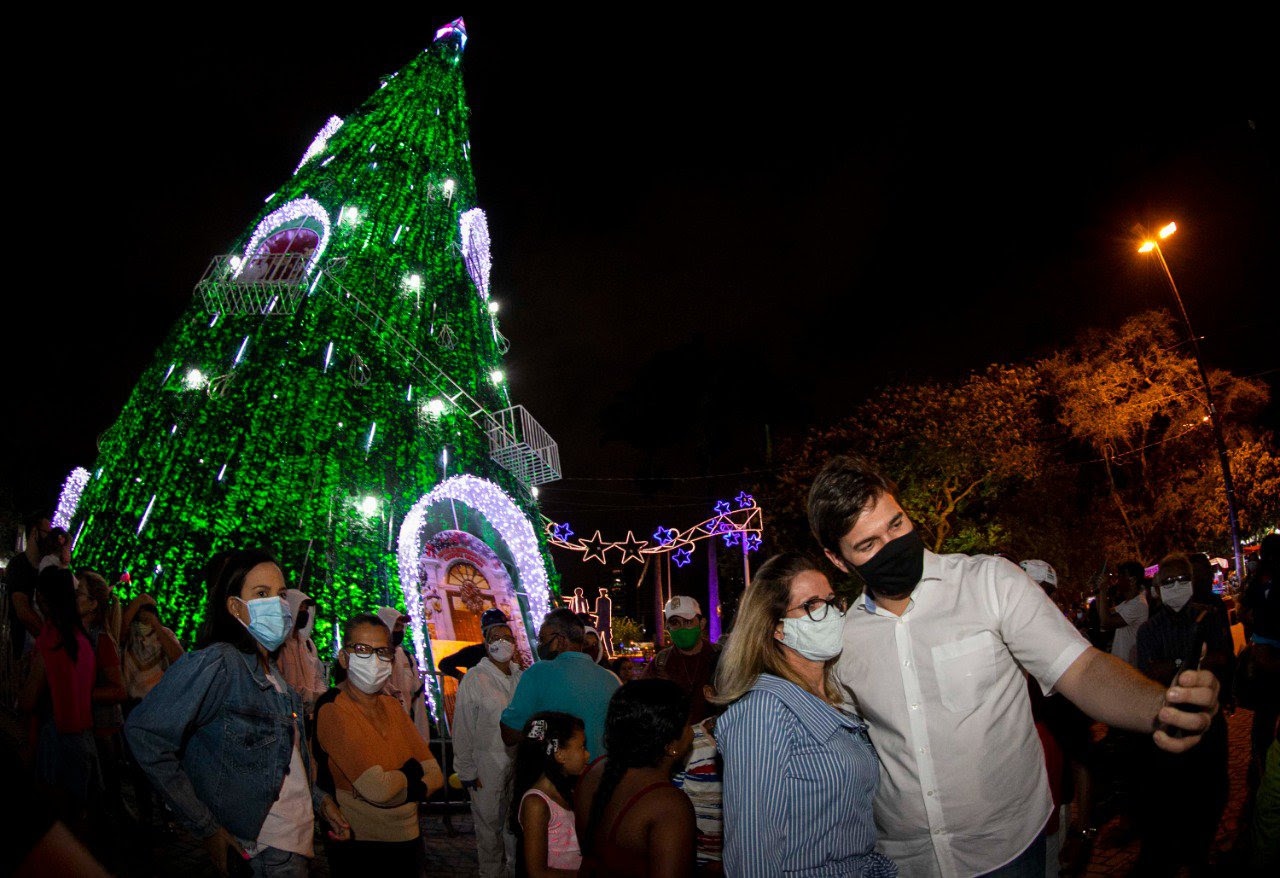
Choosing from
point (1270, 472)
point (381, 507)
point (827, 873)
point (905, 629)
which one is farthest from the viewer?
point (1270, 472)

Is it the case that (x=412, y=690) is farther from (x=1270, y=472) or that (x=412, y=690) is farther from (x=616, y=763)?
(x=1270, y=472)

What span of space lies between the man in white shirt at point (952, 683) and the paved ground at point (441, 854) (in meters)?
3.86

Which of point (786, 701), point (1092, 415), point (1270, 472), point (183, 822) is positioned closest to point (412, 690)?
point (183, 822)

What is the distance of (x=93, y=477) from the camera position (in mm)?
10672

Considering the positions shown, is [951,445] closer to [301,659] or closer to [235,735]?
[301,659]

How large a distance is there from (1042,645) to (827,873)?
3.32 feet

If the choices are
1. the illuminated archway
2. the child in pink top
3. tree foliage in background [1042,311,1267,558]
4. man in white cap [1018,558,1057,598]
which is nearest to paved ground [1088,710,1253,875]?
man in white cap [1018,558,1057,598]

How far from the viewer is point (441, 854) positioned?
7027 millimetres

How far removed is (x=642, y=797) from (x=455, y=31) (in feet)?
53.7

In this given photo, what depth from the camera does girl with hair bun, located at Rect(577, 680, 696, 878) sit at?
2611mm

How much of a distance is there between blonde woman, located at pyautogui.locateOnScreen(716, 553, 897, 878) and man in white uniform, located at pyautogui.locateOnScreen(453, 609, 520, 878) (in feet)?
10.4

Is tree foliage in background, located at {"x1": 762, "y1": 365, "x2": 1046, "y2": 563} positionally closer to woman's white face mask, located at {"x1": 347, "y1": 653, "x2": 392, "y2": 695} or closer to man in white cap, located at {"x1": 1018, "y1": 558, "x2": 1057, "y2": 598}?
man in white cap, located at {"x1": 1018, "y1": 558, "x2": 1057, "y2": 598}

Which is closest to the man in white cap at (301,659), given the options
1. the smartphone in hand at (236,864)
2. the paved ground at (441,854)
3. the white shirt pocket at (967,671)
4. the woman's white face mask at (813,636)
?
the paved ground at (441,854)

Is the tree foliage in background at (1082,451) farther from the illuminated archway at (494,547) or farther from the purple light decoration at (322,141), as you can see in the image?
the purple light decoration at (322,141)
